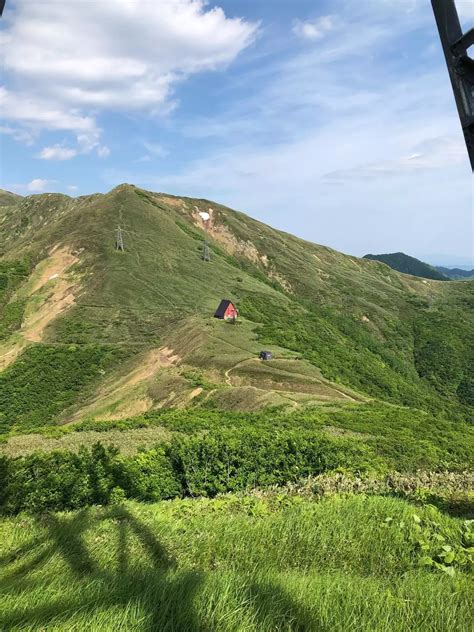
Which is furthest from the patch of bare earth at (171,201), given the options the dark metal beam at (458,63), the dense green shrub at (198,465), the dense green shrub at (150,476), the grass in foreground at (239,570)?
the dark metal beam at (458,63)

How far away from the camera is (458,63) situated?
4383 millimetres

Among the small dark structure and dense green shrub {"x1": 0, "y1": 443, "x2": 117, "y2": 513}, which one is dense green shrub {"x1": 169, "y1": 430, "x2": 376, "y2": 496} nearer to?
dense green shrub {"x1": 0, "y1": 443, "x2": 117, "y2": 513}

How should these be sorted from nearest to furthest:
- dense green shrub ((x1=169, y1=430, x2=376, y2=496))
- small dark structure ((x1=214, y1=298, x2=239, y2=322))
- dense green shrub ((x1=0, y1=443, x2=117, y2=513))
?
dense green shrub ((x1=0, y1=443, x2=117, y2=513))
dense green shrub ((x1=169, y1=430, x2=376, y2=496))
small dark structure ((x1=214, y1=298, x2=239, y2=322))

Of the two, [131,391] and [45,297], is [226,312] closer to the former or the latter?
[131,391]

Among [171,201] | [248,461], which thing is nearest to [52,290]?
[171,201]

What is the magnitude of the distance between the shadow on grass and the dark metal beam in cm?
454

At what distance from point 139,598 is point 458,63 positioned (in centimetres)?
583

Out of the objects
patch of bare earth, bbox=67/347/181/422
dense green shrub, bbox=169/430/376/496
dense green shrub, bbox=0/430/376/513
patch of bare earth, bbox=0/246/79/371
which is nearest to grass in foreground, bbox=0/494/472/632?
dense green shrub, bbox=0/430/376/513

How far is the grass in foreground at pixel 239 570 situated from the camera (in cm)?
342

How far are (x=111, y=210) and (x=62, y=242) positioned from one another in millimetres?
17552

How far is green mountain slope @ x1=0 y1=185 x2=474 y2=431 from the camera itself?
41906 mm

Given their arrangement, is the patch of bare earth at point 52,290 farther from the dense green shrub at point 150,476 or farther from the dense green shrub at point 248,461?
the dense green shrub at point 248,461

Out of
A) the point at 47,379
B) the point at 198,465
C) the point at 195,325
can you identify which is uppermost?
the point at 195,325

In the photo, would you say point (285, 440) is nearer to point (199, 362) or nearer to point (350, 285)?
point (199, 362)
